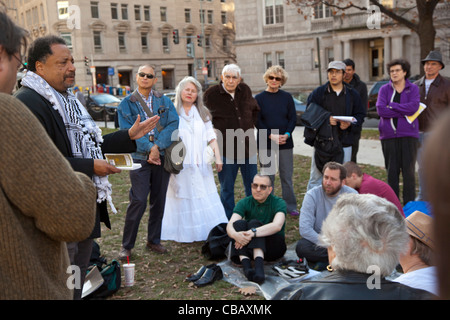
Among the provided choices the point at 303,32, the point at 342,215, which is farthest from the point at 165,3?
the point at 342,215

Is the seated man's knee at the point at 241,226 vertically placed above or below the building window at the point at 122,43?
below

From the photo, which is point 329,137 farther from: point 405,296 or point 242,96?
point 405,296

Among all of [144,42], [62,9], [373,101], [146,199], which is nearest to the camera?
[146,199]

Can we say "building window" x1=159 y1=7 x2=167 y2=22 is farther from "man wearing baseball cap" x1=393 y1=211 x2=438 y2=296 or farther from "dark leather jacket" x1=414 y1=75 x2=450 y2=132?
"man wearing baseball cap" x1=393 y1=211 x2=438 y2=296

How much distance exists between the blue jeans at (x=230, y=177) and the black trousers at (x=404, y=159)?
195cm

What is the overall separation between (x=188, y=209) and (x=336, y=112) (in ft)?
8.23

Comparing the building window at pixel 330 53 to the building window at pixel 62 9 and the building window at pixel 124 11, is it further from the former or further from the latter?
the building window at pixel 124 11

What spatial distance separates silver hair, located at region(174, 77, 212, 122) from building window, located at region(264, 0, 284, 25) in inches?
1340

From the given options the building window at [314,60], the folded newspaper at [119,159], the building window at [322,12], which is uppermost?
the building window at [322,12]

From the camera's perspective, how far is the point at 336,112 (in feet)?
21.0

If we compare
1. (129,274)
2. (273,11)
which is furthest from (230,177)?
(273,11)

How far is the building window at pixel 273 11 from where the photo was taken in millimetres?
37750

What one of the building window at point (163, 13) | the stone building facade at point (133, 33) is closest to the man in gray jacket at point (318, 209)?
the stone building facade at point (133, 33)

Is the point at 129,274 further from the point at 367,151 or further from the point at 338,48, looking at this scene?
the point at 338,48
